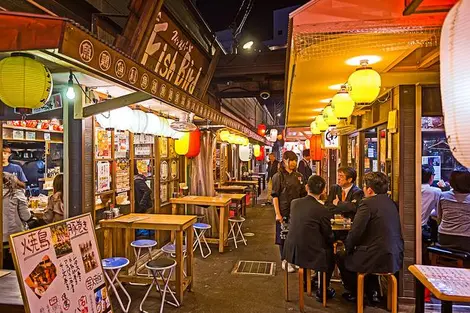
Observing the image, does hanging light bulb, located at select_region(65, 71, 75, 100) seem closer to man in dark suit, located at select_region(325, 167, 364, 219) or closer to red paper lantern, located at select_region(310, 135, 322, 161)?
man in dark suit, located at select_region(325, 167, 364, 219)

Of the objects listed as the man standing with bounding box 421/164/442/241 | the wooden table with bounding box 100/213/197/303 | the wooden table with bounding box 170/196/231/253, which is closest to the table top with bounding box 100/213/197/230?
the wooden table with bounding box 100/213/197/303

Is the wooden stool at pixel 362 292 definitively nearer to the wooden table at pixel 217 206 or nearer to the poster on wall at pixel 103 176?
the wooden table at pixel 217 206

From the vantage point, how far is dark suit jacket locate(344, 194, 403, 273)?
481 centimetres

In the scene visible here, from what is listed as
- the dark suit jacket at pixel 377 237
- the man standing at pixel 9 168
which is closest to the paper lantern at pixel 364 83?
the dark suit jacket at pixel 377 237

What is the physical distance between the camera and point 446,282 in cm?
334

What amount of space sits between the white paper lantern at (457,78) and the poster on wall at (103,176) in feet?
17.9

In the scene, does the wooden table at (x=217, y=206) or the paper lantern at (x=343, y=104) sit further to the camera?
the wooden table at (x=217, y=206)

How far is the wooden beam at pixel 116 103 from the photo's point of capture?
15.8 ft

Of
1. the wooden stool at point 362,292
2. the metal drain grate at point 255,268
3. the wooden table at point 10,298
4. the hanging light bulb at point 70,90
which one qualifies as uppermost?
the hanging light bulb at point 70,90

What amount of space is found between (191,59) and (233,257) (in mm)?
4870

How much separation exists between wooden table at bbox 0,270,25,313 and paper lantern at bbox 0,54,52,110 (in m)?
1.75

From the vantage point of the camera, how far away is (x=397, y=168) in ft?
18.6

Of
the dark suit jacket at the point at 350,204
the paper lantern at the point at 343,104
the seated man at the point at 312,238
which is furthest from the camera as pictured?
the dark suit jacket at the point at 350,204

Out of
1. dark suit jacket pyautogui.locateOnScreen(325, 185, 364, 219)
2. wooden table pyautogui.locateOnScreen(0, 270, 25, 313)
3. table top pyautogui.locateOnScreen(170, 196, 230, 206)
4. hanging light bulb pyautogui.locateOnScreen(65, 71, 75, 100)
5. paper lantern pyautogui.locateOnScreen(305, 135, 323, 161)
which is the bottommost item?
wooden table pyautogui.locateOnScreen(0, 270, 25, 313)
